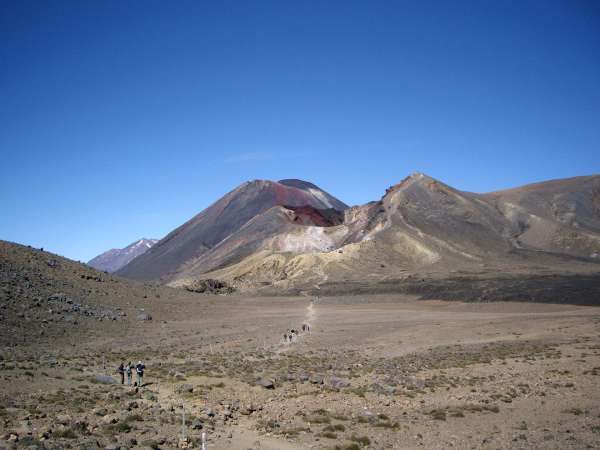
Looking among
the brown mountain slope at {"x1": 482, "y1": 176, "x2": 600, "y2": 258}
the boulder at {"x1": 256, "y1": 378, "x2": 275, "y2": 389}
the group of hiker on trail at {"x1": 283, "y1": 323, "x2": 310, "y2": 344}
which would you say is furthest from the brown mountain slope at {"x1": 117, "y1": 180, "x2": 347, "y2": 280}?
the boulder at {"x1": 256, "y1": 378, "x2": 275, "y2": 389}

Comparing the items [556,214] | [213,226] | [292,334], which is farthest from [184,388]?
[213,226]

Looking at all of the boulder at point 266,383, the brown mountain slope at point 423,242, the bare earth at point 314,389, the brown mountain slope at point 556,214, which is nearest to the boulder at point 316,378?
the bare earth at point 314,389

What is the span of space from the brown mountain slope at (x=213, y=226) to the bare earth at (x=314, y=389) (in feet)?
292

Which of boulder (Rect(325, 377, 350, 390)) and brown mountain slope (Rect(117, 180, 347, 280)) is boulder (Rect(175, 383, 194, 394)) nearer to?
boulder (Rect(325, 377, 350, 390))

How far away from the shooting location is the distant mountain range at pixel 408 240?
87.9 meters

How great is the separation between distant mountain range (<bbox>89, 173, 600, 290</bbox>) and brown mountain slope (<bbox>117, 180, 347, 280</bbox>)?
2.34 feet

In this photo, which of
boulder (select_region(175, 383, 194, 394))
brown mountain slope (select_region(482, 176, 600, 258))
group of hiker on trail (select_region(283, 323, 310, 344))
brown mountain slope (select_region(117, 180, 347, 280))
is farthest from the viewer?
brown mountain slope (select_region(117, 180, 347, 280))

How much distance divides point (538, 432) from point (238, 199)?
156956mm

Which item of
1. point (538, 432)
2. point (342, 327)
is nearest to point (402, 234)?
point (342, 327)

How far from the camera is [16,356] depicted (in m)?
23.2

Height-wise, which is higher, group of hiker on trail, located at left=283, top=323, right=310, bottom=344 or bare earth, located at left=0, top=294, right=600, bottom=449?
bare earth, located at left=0, top=294, right=600, bottom=449

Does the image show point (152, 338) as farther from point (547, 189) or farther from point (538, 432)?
point (547, 189)

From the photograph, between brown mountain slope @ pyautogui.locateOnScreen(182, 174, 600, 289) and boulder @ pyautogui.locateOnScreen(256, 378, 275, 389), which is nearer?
boulder @ pyautogui.locateOnScreen(256, 378, 275, 389)

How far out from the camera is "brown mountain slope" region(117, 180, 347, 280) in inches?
5463
